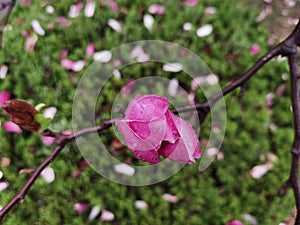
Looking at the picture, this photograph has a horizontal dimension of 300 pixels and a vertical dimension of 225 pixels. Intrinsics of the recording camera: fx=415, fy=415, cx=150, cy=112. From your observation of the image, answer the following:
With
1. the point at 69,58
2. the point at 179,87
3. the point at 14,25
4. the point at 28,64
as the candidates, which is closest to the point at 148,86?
the point at 179,87

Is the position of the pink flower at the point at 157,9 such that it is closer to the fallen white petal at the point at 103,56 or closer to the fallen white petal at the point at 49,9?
the fallen white petal at the point at 103,56

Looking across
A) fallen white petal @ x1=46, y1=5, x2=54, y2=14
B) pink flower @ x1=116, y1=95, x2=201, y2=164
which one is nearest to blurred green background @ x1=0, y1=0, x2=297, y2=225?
fallen white petal @ x1=46, y1=5, x2=54, y2=14

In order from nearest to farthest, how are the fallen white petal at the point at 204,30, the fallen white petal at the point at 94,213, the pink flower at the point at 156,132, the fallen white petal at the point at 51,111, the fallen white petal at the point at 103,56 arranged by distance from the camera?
the pink flower at the point at 156,132 → the fallen white petal at the point at 94,213 → the fallen white petal at the point at 51,111 → the fallen white petal at the point at 103,56 → the fallen white petal at the point at 204,30

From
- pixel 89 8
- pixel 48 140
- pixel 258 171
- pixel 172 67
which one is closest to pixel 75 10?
pixel 89 8

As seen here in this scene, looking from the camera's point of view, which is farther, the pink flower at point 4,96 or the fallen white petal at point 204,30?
the fallen white petal at point 204,30

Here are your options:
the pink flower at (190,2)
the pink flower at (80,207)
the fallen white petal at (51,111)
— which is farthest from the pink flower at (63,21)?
the pink flower at (80,207)

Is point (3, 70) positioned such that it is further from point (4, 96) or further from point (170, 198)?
point (170, 198)

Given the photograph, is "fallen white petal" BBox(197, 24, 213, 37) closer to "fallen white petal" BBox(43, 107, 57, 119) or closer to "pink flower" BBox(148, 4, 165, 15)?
"pink flower" BBox(148, 4, 165, 15)
